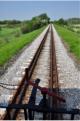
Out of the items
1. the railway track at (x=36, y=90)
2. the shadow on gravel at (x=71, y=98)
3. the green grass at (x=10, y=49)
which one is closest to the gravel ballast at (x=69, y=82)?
the shadow on gravel at (x=71, y=98)

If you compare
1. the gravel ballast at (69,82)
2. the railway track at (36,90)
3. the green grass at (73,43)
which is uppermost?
the railway track at (36,90)

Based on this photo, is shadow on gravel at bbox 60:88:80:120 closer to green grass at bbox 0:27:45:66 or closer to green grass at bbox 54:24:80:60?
green grass at bbox 0:27:45:66

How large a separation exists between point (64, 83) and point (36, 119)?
439cm

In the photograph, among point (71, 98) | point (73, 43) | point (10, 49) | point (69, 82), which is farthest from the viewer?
point (73, 43)

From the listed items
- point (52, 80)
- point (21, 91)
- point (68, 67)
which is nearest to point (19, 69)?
point (68, 67)

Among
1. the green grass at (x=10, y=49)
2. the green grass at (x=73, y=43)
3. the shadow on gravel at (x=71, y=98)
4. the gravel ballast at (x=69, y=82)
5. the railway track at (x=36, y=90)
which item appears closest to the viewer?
the railway track at (x=36, y=90)

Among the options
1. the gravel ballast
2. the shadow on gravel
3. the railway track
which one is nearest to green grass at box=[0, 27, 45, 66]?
the railway track

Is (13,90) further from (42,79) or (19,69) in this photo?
(19,69)

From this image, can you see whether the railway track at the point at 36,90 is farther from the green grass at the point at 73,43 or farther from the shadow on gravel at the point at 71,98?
the green grass at the point at 73,43

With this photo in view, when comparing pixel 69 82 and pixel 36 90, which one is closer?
pixel 36 90

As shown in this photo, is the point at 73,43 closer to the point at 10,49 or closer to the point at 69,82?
the point at 10,49

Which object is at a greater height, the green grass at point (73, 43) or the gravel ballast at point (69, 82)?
the gravel ballast at point (69, 82)

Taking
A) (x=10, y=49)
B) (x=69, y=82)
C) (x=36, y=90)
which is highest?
(x=36, y=90)

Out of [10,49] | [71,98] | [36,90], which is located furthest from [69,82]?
[10,49]
